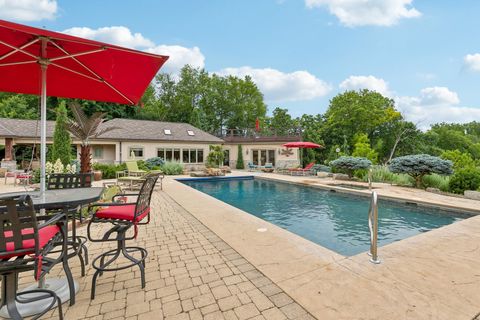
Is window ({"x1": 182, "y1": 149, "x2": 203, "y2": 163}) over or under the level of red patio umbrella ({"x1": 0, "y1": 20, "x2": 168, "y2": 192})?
under

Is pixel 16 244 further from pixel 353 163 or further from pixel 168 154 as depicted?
pixel 168 154

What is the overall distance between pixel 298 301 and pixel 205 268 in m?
1.23

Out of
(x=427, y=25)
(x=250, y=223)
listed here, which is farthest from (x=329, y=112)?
(x=250, y=223)

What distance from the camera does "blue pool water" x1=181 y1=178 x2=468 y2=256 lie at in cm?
508

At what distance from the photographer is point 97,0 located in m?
11.2

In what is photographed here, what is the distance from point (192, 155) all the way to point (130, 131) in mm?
5483

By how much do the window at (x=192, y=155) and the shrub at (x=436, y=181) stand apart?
16.3m

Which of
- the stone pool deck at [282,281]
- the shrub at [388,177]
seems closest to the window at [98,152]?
the stone pool deck at [282,281]

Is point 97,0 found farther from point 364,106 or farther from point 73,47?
point 364,106

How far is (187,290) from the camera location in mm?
2459

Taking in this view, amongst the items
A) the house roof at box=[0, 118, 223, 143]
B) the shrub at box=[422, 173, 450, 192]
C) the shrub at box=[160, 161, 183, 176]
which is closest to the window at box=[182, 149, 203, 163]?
the house roof at box=[0, 118, 223, 143]

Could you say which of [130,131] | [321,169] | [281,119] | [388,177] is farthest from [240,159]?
[281,119]

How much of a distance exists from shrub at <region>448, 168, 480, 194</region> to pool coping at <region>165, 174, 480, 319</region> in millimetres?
5669

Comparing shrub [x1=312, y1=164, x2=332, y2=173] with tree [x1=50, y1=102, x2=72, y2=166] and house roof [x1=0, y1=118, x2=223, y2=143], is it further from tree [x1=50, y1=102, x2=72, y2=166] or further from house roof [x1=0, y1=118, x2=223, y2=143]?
tree [x1=50, y1=102, x2=72, y2=166]
